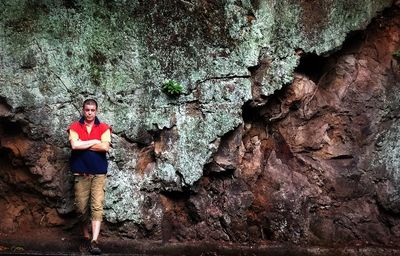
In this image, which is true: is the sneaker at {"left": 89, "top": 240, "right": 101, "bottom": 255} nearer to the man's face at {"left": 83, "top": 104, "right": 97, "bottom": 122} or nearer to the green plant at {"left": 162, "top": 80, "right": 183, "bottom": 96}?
the man's face at {"left": 83, "top": 104, "right": 97, "bottom": 122}

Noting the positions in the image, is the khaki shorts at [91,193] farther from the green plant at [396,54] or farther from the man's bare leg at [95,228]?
the green plant at [396,54]

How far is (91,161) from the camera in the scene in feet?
→ 19.7

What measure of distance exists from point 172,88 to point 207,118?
631 millimetres

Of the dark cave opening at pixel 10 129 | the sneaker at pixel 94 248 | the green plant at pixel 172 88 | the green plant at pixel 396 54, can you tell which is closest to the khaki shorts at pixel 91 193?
the sneaker at pixel 94 248

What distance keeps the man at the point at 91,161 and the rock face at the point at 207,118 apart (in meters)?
0.61

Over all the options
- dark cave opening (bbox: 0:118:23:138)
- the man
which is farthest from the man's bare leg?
dark cave opening (bbox: 0:118:23:138)

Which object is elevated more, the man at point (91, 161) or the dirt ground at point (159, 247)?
the man at point (91, 161)

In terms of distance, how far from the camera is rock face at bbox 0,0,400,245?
6.66 metres

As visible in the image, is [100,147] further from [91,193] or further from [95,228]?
[95,228]

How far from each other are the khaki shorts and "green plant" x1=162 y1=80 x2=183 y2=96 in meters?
1.48

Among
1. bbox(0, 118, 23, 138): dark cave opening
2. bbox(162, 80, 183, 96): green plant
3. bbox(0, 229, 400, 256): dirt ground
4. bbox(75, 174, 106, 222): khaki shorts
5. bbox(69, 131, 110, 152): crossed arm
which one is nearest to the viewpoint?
bbox(69, 131, 110, 152): crossed arm

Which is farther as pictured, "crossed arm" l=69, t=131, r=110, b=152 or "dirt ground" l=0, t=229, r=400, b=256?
"dirt ground" l=0, t=229, r=400, b=256

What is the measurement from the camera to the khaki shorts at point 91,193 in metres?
6.05

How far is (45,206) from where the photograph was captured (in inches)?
264
